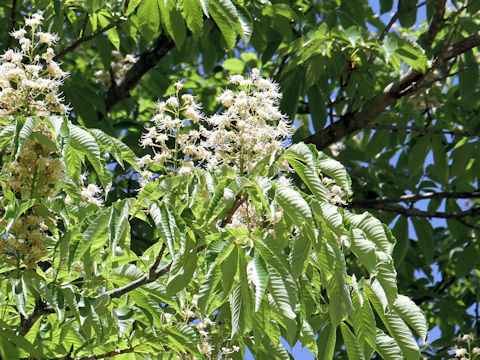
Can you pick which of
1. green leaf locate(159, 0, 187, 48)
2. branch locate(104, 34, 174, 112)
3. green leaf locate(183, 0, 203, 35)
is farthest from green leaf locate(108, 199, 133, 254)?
branch locate(104, 34, 174, 112)

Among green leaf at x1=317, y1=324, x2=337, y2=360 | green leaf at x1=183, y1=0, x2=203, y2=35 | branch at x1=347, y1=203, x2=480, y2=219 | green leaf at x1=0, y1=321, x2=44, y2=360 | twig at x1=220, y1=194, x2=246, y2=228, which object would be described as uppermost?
green leaf at x1=183, y1=0, x2=203, y2=35

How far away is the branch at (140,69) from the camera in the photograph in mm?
4883

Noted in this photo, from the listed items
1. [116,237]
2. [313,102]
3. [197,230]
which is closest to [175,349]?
[197,230]

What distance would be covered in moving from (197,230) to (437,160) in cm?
299

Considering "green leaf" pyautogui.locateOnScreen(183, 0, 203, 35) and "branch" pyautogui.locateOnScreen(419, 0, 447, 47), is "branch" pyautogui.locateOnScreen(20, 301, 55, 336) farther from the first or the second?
"branch" pyautogui.locateOnScreen(419, 0, 447, 47)

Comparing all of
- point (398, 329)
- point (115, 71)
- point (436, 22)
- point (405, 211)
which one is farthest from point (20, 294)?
point (115, 71)

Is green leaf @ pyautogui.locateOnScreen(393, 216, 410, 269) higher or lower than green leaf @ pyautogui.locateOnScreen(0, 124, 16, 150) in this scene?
higher

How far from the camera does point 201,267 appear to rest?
2383mm

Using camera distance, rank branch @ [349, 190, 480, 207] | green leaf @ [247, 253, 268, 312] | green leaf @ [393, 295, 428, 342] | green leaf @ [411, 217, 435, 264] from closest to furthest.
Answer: green leaf @ [247, 253, 268, 312] → green leaf @ [393, 295, 428, 342] → branch @ [349, 190, 480, 207] → green leaf @ [411, 217, 435, 264]

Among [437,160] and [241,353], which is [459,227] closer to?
[437,160]

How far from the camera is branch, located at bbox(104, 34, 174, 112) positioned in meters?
4.88

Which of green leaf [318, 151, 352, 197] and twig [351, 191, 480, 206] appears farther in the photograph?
twig [351, 191, 480, 206]

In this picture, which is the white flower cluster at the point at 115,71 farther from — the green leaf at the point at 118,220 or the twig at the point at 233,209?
the green leaf at the point at 118,220

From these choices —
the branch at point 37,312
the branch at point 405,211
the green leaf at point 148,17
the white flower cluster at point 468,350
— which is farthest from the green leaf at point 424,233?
the branch at point 37,312
